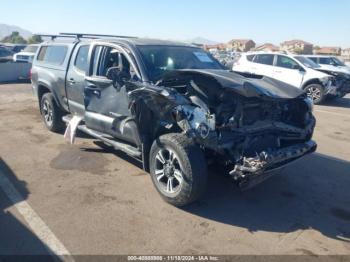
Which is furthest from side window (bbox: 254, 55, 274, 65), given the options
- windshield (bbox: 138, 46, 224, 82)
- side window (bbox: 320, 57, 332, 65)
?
windshield (bbox: 138, 46, 224, 82)

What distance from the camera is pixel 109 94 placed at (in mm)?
5219

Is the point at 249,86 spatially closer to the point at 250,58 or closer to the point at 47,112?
the point at 47,112

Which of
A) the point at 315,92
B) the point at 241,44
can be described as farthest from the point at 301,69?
the point at 241,44

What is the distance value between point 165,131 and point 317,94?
9.70 metres

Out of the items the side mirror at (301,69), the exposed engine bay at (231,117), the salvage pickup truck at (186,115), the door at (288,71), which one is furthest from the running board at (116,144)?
the side mirror at (301,69)

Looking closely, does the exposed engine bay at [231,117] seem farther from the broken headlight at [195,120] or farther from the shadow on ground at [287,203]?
the shadow on ground at [287,203]

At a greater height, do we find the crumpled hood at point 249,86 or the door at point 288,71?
the crumpled hood at point 249,86

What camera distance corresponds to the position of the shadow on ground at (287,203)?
401cm

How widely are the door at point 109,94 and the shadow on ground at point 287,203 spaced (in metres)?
1.35

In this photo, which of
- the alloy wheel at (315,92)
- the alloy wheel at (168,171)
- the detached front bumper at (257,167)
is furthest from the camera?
the alloy wheel at (315,92)

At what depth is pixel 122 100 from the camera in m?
4.99

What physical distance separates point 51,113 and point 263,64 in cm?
896

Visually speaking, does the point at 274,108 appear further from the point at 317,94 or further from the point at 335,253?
the point at 317,94

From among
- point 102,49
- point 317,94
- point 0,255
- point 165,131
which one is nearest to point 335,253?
point 165,131
